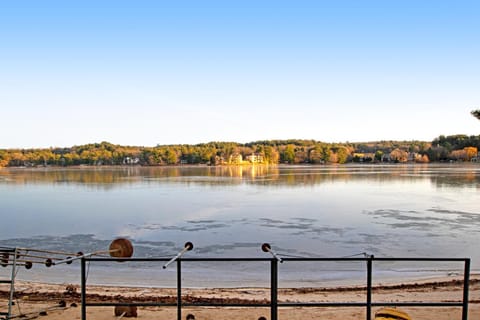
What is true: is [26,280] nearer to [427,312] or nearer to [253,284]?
[253,284]

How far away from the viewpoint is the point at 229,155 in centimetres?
15800

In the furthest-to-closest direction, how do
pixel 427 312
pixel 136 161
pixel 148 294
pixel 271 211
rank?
1. pixel 136 161
2. pixel 271 211
3. pixel 148 294
4. pixel 427 312

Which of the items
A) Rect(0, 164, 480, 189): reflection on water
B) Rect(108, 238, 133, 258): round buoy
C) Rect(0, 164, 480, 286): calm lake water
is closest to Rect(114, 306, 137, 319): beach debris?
Rect(108, 238, 133, 258): round buoy

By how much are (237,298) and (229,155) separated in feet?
491

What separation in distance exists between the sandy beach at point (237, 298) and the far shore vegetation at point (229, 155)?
137 meters

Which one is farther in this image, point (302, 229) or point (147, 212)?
point (147, 212)

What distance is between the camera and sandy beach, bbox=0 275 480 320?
654 cm

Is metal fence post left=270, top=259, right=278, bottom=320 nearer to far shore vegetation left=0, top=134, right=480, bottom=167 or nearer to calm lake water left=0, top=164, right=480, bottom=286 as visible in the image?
calm lake water left=0, top=164, right=480, bottom=286

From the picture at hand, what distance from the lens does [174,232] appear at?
17297mm

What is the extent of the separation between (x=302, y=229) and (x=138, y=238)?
6.66 metres

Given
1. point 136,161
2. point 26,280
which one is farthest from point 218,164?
point 26,280

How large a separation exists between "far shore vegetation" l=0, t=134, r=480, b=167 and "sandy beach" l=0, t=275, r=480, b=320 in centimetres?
13744

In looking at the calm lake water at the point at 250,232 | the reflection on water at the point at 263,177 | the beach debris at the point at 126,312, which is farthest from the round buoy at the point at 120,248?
the reflection on water at the point at 263,177

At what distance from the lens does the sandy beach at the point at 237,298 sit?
654 centimetres
